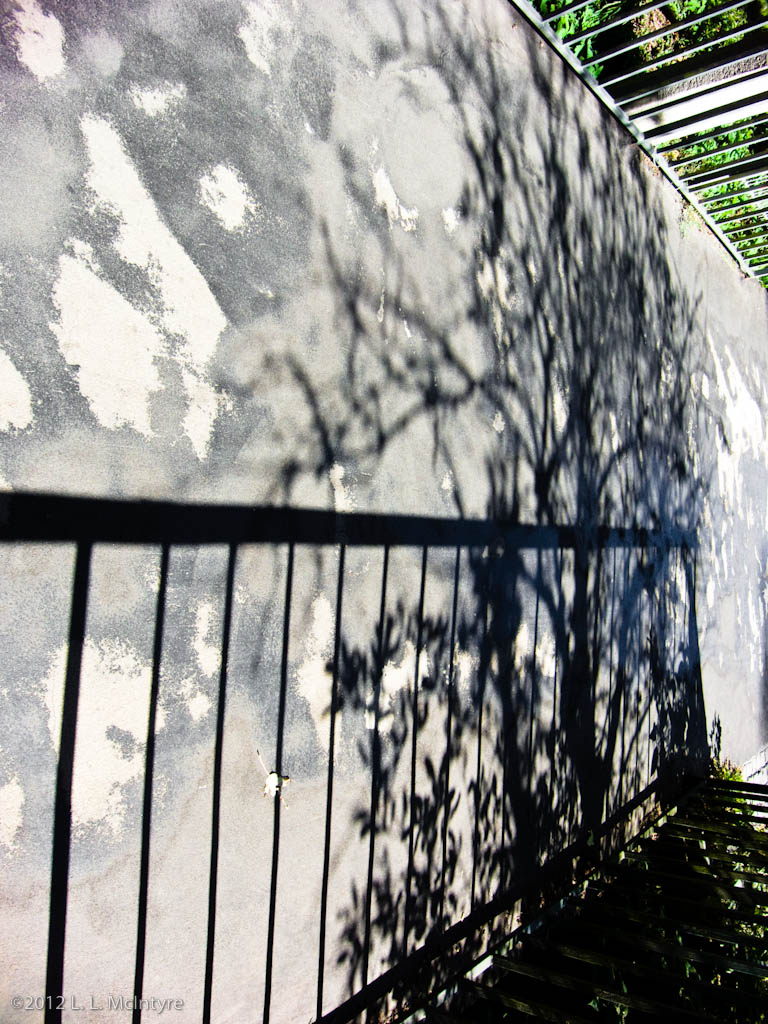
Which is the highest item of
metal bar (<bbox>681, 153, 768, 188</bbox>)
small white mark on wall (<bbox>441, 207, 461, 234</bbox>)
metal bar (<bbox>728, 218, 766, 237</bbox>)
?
metal bar (<bbox>728, 218, 766, 237</bbox>)

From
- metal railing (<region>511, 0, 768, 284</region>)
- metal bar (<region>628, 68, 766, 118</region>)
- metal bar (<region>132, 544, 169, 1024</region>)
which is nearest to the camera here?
metal bar (<region>132, 544, 169, 1024</region>)

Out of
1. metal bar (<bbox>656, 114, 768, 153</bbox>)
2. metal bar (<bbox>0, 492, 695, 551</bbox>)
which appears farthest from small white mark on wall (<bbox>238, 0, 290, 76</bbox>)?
metal bar (<bbox>656, 114, 768, 153</bbox>)

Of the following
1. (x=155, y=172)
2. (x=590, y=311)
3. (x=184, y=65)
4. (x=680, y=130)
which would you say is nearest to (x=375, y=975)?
(x=155, y=172)

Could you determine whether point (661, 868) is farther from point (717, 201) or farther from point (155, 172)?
point (717, 201)

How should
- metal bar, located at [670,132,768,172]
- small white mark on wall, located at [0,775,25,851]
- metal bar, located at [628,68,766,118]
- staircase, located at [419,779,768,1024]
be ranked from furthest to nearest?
metal bar, located at [670,132,768,172]
metal bar, located at [628,68,766,118]
staircase, located at [419,779,768,1024]
small white mark on wall, located at [0,775,25,851]

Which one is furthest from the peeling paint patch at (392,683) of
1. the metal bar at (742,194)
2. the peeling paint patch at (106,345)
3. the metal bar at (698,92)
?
the metal bar at (742,194)

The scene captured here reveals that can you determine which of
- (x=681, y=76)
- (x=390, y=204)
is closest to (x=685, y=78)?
(x=681, y=76)

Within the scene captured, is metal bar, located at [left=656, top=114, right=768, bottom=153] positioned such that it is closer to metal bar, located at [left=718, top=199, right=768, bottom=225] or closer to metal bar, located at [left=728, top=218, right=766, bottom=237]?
metal bar, located at [left=718, top=199, right=768, bottom=225]

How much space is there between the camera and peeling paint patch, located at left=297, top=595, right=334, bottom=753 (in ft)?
8.76

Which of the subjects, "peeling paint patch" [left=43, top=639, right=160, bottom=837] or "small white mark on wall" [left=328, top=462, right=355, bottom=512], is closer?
"peeling paint patch" [left=43, top=639, right=160, bottom=837]

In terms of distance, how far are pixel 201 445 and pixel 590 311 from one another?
3349 millimetres

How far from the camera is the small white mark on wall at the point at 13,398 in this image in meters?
1.92

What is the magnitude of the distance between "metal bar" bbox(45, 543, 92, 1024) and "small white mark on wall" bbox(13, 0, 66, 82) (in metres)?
1.45

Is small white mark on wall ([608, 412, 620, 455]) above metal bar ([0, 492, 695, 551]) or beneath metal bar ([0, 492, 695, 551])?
above
